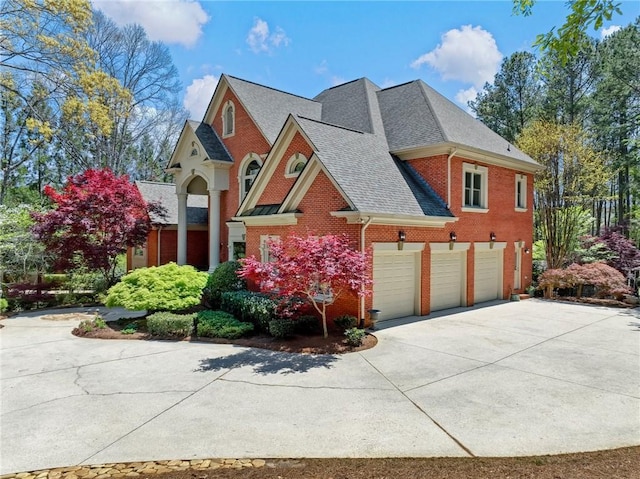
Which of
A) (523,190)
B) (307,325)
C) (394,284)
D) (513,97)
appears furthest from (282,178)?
(513,97)

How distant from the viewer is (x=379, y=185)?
40.7 ft

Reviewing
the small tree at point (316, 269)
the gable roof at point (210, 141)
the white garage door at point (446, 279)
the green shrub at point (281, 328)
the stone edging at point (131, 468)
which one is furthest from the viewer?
the gable roof at point (210, 141)

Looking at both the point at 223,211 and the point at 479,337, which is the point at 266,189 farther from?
the point at 479,337

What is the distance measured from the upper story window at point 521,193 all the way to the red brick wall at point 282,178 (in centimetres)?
1098

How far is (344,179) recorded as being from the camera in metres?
11.5

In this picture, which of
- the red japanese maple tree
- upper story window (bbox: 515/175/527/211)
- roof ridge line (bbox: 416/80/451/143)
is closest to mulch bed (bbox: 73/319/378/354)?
the red japanese maple tree

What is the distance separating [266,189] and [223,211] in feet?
19.4

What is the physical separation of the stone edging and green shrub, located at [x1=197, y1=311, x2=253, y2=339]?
5.95 m

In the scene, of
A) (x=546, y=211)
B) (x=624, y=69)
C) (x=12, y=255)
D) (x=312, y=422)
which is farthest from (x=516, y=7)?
(x=624, y=69)

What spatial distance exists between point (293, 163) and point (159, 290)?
6.42 m

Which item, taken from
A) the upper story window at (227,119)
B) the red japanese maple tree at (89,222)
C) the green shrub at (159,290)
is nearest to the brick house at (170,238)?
the red japanese maple tree at (89,222)

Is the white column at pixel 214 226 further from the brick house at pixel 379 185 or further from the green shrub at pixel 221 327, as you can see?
the green shrub at pixel 221 327

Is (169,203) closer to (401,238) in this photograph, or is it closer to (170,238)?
(170,238)

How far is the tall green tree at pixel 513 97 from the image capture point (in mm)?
34094
